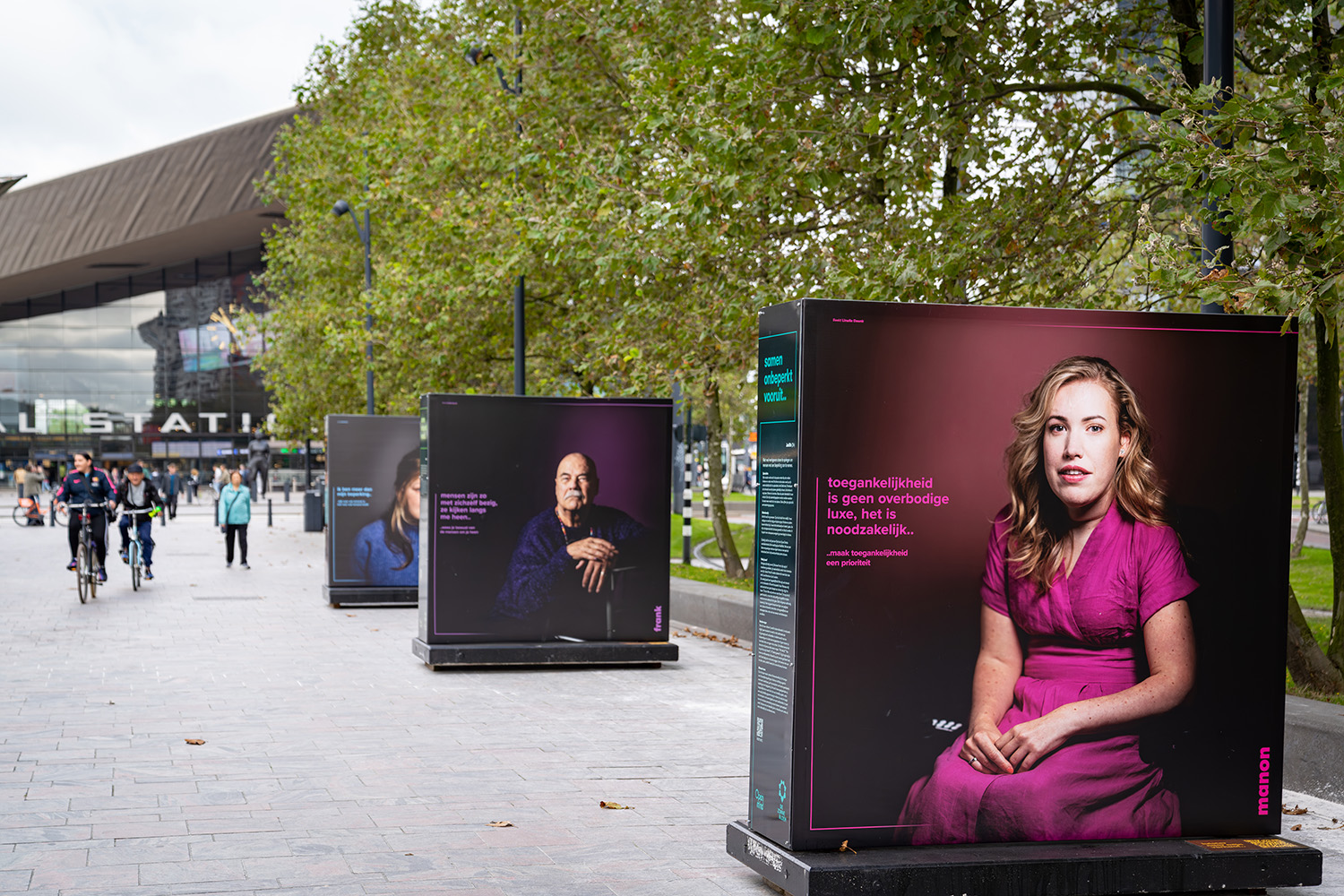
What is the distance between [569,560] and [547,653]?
77cm

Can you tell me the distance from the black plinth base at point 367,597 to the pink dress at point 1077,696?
40.9ft

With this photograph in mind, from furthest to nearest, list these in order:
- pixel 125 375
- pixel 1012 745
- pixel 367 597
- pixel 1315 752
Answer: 1. pixel 125 375
2. pixel 367 597
3. pixel 1315 752
4. pixel 1012 745

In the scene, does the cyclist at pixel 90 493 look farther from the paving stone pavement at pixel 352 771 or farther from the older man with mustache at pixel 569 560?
the older man with mustache at pixel 569 560

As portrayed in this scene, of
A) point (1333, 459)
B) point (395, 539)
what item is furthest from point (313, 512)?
point (1333, 459)

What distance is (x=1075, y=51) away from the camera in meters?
12.7

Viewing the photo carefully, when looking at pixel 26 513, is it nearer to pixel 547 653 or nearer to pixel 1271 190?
pixel 547 653

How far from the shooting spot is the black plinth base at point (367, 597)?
17047 mm

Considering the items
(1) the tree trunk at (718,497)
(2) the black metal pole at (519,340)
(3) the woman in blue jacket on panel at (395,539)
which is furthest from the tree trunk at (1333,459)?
(2) the black metal pole at (519,340)

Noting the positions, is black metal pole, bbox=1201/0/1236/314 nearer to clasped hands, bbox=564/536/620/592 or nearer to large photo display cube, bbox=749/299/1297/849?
large photo display cube, bbox=749/299/1297/849

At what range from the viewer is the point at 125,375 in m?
77.7

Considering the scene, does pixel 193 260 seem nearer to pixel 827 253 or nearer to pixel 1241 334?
pixel 827 253

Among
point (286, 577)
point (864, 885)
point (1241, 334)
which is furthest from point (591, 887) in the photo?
point (286, 577)

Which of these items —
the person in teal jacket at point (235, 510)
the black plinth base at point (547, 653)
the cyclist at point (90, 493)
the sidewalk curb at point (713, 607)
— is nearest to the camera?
the black plinth base at point (547, 653)

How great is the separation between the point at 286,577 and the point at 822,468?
59.0ft
